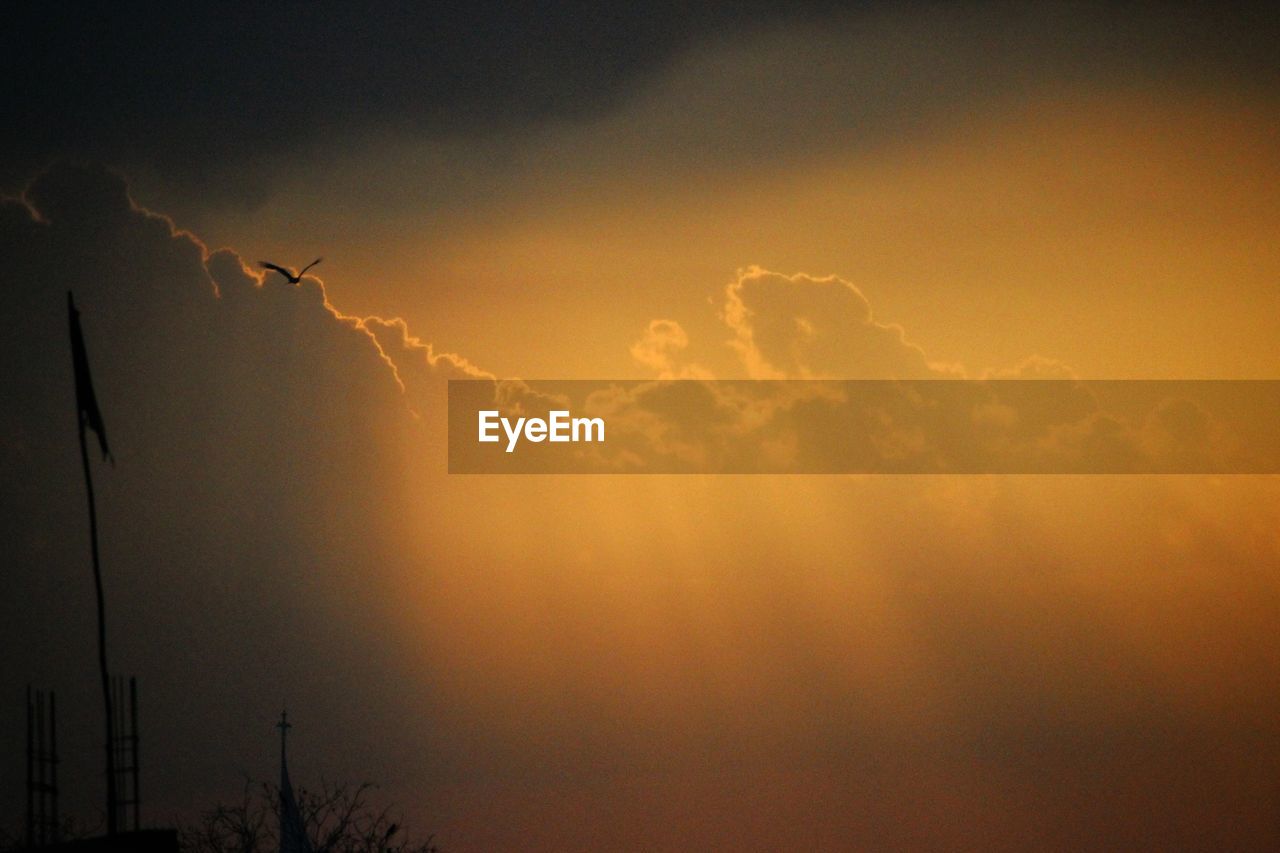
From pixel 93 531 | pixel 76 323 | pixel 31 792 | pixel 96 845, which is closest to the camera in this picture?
pixel 96 845

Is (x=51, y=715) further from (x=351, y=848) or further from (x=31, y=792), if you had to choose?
(x=351, y=848)

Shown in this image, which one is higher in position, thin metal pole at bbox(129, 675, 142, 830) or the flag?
the flag

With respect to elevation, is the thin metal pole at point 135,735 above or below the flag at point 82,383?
below

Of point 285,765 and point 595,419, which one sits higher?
point 595,419

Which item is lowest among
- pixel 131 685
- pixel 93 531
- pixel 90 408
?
pixel 131 685

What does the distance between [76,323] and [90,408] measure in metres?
1.77

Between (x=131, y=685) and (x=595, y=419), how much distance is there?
14662mm

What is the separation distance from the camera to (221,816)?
42.3 metres

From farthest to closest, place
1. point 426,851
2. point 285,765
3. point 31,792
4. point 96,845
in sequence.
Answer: point 285,765
point 426,851
point 31,792
point 96,845

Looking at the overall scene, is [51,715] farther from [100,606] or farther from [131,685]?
[100,606]

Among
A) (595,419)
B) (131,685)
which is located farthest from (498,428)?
(131,685)

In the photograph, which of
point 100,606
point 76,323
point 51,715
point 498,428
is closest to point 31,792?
point 51,715

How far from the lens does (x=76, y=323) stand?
84.3 ft

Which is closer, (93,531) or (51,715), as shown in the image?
(93,531)
